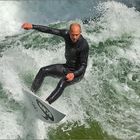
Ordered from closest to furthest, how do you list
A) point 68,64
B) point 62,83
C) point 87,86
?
point 62,83 → point 68,64 → point 87,86

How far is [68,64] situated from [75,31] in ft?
3.34

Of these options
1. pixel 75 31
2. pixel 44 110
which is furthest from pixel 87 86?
pixel 75 31

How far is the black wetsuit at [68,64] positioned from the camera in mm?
8281

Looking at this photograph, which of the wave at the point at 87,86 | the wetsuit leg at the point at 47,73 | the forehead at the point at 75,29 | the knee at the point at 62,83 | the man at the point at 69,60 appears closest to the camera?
the forehead at the point at 75,29

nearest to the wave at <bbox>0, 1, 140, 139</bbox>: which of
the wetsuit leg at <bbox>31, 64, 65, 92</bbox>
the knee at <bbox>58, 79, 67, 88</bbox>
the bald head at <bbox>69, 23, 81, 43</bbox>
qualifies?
the wetsuit leg at <bbox>31, 64, 65, 92</bbox>

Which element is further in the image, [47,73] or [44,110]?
[47,73]

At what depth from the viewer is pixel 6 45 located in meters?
11.7

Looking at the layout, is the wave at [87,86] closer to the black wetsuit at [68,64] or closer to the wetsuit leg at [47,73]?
the wetsuit leg at [47,73]

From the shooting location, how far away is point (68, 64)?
8.73 meters

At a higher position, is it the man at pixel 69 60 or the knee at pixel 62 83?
the man at pixel 69 60

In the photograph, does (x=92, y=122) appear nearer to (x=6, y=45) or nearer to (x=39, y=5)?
(x=6, y=45)

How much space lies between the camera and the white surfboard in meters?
7.90

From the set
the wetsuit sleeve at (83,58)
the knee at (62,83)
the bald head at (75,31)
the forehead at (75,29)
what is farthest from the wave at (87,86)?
the forehead at (75,29)

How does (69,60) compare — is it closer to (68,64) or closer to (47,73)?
(68,64)
